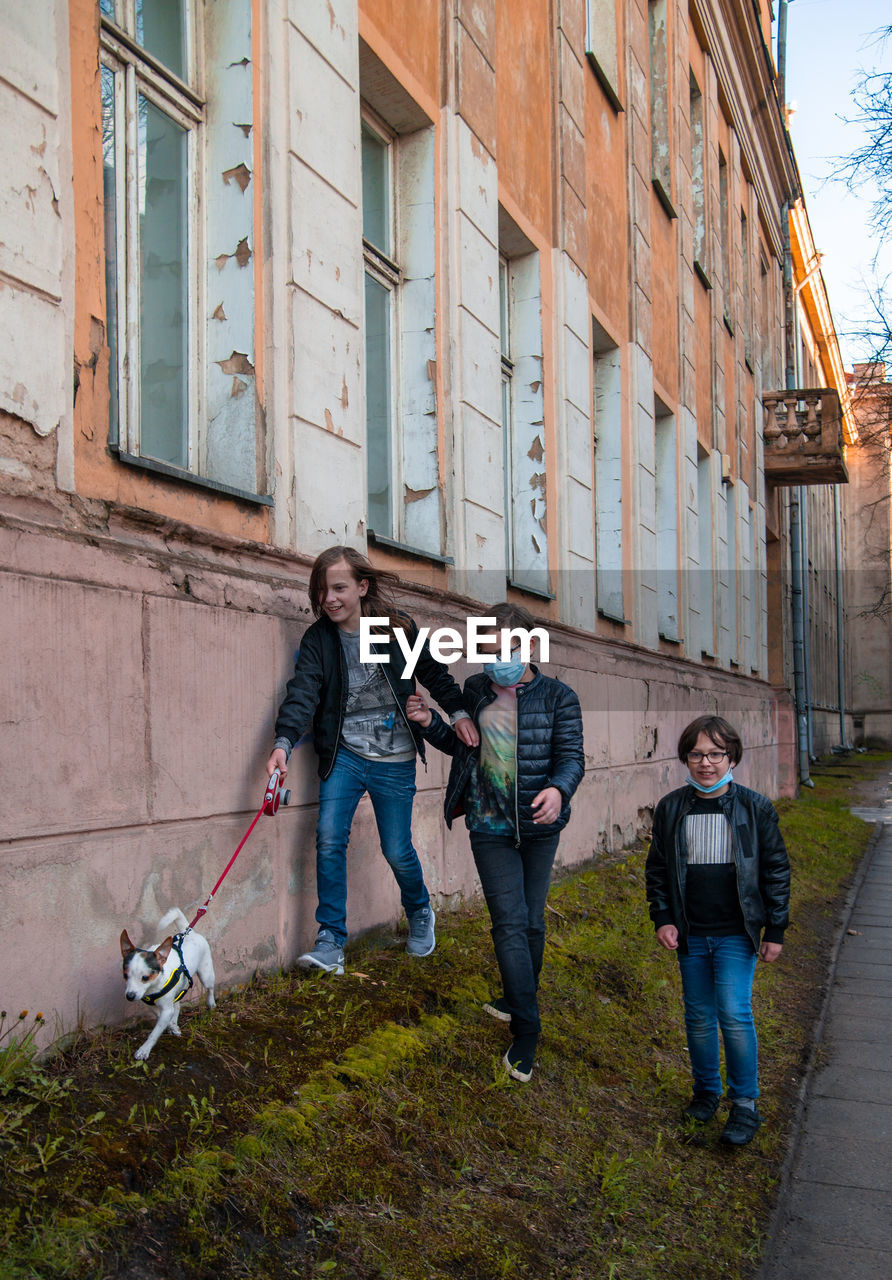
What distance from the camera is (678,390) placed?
47.3ft

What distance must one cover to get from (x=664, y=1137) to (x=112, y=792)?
7.88ft

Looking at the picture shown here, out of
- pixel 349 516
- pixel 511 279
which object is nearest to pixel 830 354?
pixel 511 279

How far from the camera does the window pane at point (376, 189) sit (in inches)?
280

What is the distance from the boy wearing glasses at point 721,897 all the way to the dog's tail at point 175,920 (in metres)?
1.71

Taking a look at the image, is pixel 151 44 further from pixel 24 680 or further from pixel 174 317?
pixel 24 680

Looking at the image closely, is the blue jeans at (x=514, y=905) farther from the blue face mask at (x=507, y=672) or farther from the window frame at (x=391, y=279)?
the window frame at (x=391, y=279)

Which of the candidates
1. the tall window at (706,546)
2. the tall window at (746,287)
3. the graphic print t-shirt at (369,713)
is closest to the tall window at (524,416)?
the graphic print t-shirt at (369,713)

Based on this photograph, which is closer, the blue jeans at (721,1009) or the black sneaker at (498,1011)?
the blue jeans at (721,1009)

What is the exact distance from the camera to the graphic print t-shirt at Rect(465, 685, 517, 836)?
14.7 feet

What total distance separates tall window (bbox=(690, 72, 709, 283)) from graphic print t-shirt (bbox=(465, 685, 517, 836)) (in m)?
13.8

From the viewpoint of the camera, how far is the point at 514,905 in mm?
4492

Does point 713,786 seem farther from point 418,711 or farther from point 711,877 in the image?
point 418,711

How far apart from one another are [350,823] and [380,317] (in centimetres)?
344

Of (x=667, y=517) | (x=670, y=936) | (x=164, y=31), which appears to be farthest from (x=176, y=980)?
(x=667, y=517)
